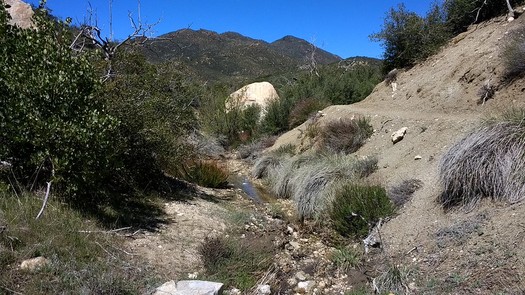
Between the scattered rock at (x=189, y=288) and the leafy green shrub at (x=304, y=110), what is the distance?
1400cm

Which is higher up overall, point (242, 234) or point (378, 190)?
point (378, 190)

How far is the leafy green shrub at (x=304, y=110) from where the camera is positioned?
1873cm

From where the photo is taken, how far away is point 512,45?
1059cm

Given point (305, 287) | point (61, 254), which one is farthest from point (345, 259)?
point (61, 254)

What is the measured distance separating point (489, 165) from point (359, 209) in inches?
84.4

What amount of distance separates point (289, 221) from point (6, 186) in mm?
5050

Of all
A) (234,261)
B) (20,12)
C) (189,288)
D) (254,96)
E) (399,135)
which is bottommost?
(234,261)

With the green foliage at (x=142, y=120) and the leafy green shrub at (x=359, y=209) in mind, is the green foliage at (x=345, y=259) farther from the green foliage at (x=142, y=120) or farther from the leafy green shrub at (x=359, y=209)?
the green foliage at (x=142, y=120)

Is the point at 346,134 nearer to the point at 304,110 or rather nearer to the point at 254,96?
the point at 304,110

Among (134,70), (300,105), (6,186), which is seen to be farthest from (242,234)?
(300,105)

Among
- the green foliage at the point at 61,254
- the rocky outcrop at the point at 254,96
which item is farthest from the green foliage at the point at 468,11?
the green foliage at the point at 61,254

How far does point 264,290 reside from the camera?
5.54 m

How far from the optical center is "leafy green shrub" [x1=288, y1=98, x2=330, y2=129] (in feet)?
61.5

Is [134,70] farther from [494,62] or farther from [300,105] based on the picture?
[300,105]
